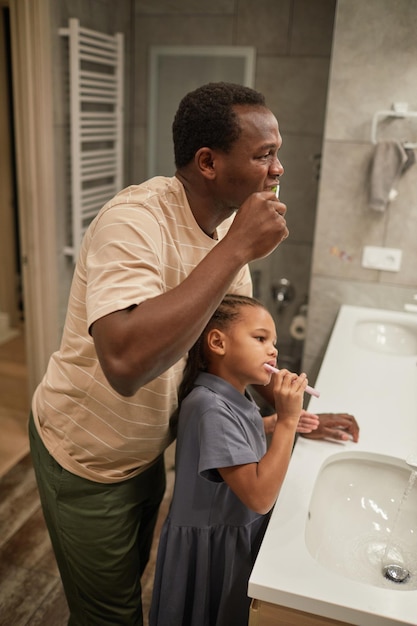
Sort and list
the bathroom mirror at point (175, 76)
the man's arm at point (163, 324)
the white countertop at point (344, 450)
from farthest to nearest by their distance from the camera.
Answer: the bathroom mirror at point (175, 76) → the white countertop at point (344, 450) → the man's arm at point (163, 324)

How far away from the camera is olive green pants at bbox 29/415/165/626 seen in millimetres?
1281

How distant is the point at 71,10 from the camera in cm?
251

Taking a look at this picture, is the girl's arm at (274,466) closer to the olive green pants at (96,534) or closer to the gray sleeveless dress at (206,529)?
the gray sleeveless dress at (206,529)

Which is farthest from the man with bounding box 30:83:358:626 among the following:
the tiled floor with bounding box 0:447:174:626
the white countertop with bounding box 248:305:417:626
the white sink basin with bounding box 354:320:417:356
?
the white sink basin with bounding box 354:320:417:356

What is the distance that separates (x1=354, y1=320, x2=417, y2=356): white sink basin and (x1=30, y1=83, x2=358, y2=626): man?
1148 mm

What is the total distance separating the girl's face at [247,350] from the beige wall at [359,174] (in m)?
1.36

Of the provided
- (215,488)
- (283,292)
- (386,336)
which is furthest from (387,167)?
(215,488)

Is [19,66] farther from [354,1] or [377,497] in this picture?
[377,497]

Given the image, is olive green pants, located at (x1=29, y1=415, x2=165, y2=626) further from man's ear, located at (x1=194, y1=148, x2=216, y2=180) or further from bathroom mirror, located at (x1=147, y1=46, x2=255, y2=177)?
bathroom mirror, located at (x1=147, y1=46, x2=255, y2=177)

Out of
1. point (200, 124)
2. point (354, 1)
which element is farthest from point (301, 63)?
point (200, 124)

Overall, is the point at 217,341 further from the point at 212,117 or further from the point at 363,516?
the point at 363,516

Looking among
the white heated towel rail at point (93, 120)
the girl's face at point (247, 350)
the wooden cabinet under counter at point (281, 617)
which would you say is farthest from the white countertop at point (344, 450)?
the white heated towel rail at point (93, 120)

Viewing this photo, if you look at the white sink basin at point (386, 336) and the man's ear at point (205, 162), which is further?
the white sink basin at point (386, 336)

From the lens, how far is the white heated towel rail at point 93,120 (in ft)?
8.21
